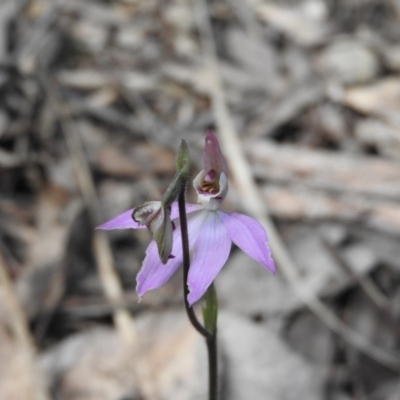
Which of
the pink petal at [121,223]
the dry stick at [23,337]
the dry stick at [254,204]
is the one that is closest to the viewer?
the pink petal at [121,223]

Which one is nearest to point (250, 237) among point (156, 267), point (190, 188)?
point (156, 267)

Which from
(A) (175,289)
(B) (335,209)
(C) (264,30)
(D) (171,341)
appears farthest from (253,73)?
(D) (171,341)

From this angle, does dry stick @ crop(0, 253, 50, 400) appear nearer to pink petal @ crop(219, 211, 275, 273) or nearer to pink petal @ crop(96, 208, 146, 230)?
pink petal @ crop(96, 208, 146, 230)

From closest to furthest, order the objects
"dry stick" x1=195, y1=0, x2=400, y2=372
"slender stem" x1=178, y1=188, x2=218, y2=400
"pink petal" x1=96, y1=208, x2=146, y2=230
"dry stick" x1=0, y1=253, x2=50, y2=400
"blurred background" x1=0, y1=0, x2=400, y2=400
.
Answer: "slender stem" x1=178, y1=188, x2=218, y2=400 → "pink petal" x1=96, y1=208, x2=146, y2=230 → "dry stick" x1=0, y1=253, x2=50, y2=400 → "blurred background" x1=0, y1=0, x2=400, y2=400 → "dry stick" x1=195, y1=0, x2=400, y2=372

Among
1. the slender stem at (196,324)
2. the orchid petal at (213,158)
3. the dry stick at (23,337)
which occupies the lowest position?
the dry stick at (23,337)

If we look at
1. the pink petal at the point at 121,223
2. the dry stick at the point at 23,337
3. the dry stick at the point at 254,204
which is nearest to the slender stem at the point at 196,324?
the pink petal at the point at 121,223

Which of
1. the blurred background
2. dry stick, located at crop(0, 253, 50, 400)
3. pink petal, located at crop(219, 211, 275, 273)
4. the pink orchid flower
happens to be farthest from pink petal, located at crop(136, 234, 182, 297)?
dry stick, located at crop(0, 253, 50, 400)

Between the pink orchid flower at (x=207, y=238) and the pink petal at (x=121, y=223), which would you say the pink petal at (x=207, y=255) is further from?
the pink petal at (x=121, y=223)
